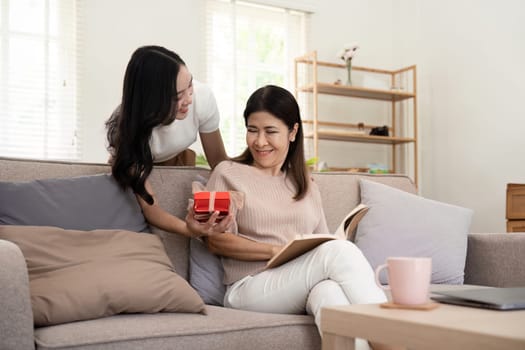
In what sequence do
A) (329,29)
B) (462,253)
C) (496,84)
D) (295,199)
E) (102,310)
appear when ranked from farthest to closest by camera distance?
(329,29) < (496,84) < (462,253) < (295,199) < (102,310)

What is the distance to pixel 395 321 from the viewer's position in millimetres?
1075

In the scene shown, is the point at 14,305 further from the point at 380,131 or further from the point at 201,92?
the point at 380,131

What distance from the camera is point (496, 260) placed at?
235cm

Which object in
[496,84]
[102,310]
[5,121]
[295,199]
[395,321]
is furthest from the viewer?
[496,84]

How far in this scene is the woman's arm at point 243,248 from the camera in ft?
6.47

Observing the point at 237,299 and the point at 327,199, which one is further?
the point at 327,199

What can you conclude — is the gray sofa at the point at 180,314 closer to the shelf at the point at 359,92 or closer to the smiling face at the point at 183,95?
the smiling face at the point at 183,95

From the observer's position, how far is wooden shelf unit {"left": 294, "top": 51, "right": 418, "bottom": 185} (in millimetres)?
5539

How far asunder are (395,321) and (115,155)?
4.00 feet

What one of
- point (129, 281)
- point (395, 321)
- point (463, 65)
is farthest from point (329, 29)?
point (395, 321)

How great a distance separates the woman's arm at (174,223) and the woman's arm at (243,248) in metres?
0.05

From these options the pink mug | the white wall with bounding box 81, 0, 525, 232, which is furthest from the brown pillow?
the white wall with bounding box 81, 0, 525, 232

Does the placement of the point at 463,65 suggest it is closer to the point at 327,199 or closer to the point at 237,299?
the point at 327,199

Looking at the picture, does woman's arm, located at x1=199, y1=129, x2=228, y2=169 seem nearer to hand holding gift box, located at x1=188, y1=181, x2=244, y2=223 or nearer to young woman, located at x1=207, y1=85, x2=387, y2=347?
young woman, located at x1=207, y1=85, x2=387, y2=347
